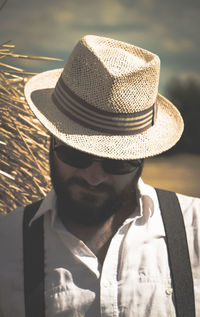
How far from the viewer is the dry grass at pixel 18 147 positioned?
1642 millimetres

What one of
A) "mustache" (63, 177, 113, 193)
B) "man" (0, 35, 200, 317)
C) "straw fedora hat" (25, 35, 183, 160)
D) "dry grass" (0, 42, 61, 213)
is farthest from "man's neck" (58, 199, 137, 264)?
"dry grass" (0, 42, 61, 213)

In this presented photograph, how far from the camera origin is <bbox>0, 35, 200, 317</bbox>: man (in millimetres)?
1170

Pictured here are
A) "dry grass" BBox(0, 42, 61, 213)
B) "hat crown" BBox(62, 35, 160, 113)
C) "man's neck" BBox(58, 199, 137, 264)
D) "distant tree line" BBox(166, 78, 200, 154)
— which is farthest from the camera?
"distant tree line" BBox(166, 78, 200, 154)

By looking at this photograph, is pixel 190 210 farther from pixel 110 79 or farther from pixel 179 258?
pixel 110 79

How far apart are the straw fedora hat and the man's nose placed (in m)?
0.08

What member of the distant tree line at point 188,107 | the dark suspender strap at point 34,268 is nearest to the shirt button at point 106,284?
the dark suspender strap at point 34,268

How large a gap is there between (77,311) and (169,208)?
0.35m

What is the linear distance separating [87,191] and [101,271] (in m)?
0.20

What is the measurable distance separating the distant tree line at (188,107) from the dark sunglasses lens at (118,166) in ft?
14.9

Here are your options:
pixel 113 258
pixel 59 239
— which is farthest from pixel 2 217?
pixel 113 258

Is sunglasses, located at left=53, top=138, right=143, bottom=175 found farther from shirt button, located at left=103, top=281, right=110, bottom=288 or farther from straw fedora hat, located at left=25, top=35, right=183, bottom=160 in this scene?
shirt button, located at left=103, top=281, right=110, bottom=288

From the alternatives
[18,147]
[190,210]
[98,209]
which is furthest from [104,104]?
[18,147]

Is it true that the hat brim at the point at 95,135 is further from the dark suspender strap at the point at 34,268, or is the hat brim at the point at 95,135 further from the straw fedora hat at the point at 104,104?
the dark suspender strap at the point at 34,268

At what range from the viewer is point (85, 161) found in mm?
1214
